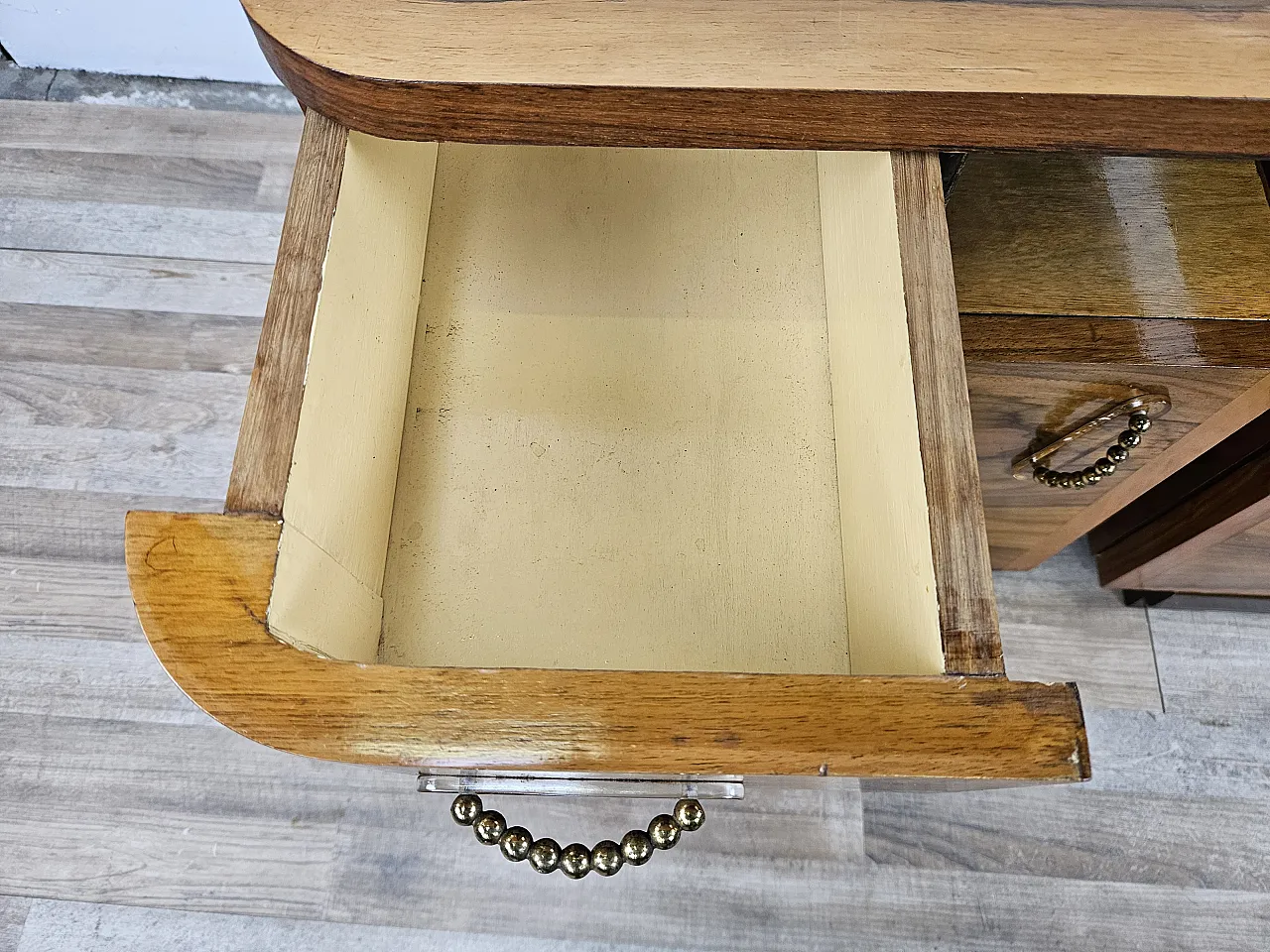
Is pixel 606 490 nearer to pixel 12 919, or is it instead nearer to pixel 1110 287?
pixel 1110 287

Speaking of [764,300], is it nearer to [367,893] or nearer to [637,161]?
[637,161]

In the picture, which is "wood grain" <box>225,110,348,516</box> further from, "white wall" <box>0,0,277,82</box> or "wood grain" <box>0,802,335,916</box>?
"white wall" <box>0,0,277,82</box>

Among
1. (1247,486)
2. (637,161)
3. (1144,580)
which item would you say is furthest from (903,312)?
(1144,580)

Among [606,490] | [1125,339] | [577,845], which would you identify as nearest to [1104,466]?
[1125,339]

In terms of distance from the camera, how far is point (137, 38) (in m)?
1.17

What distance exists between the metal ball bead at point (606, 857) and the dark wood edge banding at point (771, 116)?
35 centimetres

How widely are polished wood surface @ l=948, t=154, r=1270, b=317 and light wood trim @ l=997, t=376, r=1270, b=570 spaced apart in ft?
0.27

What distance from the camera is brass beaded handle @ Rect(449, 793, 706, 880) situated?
1.40 ft

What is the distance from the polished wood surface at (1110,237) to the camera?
0.56 m

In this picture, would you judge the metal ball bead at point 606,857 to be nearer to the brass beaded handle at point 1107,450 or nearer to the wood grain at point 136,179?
the brass beaded handle at point 1107,450

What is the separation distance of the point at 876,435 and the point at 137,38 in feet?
Result: 3.85

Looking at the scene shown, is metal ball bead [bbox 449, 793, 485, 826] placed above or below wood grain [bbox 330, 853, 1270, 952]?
above

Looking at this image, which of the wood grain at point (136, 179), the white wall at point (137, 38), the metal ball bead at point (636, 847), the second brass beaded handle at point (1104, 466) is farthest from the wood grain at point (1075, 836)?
the white wall at point (137, 38)

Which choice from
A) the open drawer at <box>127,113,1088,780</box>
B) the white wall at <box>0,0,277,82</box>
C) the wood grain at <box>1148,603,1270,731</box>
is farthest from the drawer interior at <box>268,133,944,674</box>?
the white wall at <box>0,0,277,82</box>
